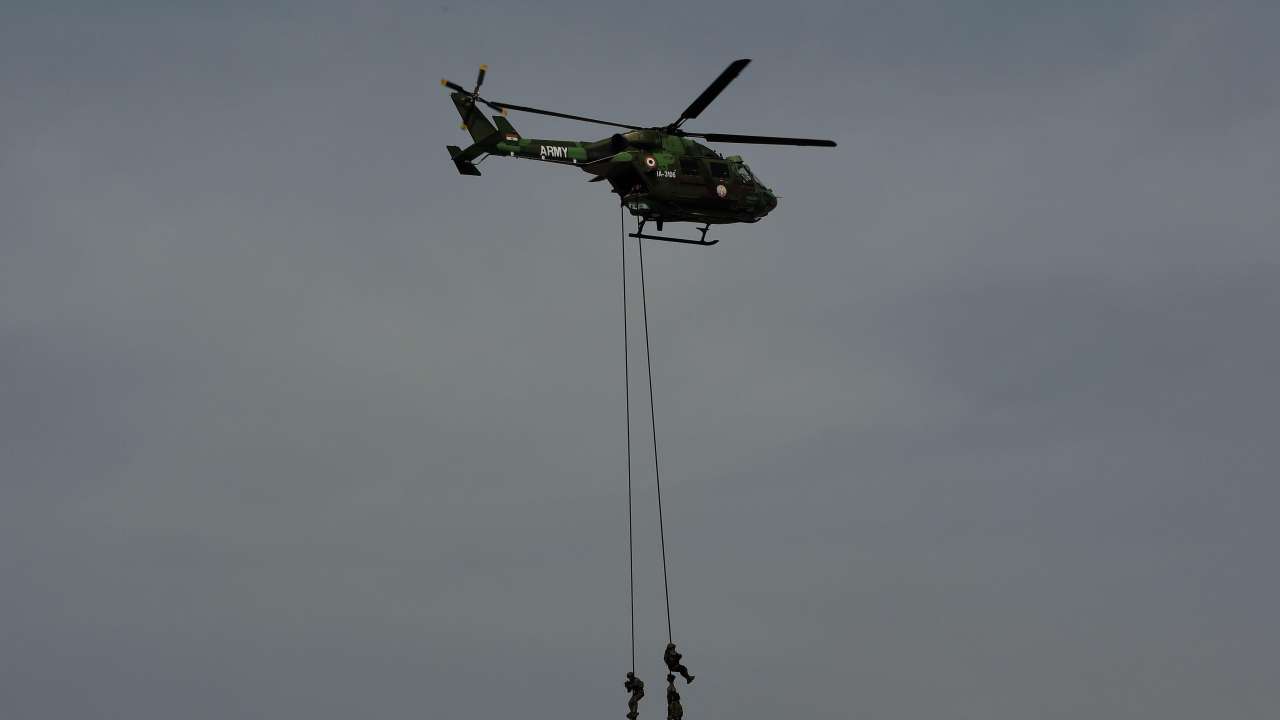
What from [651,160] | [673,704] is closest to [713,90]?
[651,160]

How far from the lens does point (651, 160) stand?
4581 cm

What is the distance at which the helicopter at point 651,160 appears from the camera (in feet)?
147

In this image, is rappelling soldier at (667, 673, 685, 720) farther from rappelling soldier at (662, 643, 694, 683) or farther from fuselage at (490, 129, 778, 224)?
fuselage at (490, 129, 778, 224)

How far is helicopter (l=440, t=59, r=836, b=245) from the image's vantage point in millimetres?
44875

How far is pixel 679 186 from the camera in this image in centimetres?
4631

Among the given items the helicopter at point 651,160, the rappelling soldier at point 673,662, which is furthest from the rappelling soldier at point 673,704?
the helicopter at point 651,160

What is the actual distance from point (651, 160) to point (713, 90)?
3.64 m

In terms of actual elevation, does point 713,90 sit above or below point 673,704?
above

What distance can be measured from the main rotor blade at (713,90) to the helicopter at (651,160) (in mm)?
37

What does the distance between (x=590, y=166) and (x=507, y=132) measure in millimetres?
2525

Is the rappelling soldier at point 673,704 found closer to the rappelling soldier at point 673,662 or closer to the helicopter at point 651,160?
the rappelling soldier at point 673,662

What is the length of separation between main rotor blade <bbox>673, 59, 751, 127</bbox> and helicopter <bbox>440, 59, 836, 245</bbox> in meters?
0.04

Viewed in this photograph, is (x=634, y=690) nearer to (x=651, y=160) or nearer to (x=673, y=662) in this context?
(x=673, y=662)

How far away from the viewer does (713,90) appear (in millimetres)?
42875
